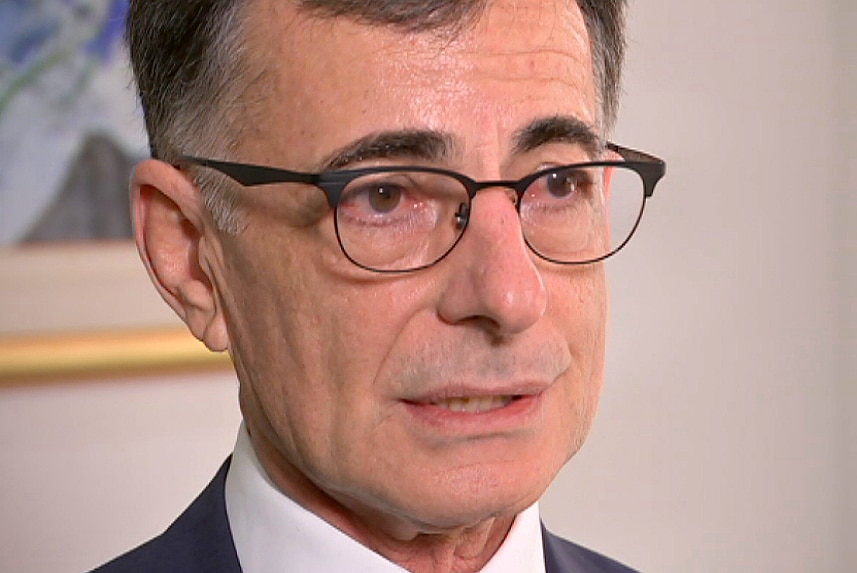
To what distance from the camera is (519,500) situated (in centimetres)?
115

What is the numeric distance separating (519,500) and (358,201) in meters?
0.28

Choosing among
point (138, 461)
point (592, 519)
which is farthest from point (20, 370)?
point (592, 519)

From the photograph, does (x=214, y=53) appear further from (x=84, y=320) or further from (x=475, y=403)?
(x=84, y=320)

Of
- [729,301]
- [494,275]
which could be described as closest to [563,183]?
[494,275]

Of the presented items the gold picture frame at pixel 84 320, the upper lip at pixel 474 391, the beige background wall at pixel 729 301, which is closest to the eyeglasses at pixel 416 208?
the upper lip at pixel 474 391

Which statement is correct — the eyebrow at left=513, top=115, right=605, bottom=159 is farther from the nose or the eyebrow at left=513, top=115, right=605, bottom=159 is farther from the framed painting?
the framed painting

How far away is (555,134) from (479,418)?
25cm

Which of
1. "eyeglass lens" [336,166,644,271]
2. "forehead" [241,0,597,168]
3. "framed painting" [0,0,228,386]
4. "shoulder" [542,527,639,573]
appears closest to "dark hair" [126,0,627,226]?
"forehead" [241,0,597,168]

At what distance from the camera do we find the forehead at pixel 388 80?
1.12 meters

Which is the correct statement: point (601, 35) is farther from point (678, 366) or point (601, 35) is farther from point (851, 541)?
point (851, 541)

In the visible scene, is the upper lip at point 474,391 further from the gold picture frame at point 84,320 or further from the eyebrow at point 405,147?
the gold picture frame at point 84,320

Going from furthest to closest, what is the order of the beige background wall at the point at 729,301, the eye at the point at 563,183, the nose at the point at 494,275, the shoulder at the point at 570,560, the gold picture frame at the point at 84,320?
the beige background wall at the point at 729,301 → the gold picture frame at the point at 84,320 → the shoulder at the point at 570,560 → the eye at the point at 563,183 → the nose at the point at 494,275

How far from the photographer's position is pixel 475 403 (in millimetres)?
1149

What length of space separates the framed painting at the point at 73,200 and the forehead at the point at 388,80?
3.25 ft
